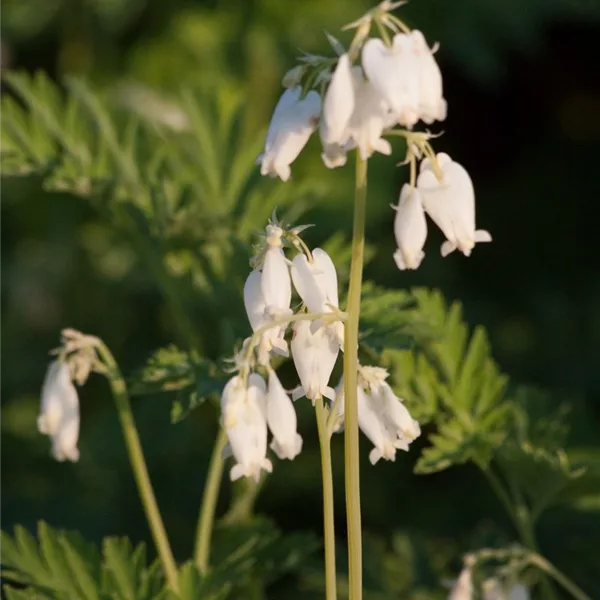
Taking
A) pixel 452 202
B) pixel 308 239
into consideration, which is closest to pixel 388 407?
pixel 452 202

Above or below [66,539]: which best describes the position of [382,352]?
above

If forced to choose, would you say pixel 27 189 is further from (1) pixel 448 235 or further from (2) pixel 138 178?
(1) pixel 448 235

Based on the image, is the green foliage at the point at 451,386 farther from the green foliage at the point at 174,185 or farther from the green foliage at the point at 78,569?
the green foliage at the point at 78,569

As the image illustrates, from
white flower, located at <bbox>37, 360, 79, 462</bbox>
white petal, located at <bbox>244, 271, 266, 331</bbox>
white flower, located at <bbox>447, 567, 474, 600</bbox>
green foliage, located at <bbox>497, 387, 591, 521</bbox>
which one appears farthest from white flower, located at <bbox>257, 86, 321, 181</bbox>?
white flower, located at <bbox>447, 567, 474, 600</bbox>

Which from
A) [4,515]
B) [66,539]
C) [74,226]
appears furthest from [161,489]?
[66,539]

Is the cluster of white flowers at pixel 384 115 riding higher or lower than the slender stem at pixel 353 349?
higher

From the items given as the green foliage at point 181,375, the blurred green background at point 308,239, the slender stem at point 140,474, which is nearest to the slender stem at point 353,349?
the green foliage at point 181,375
